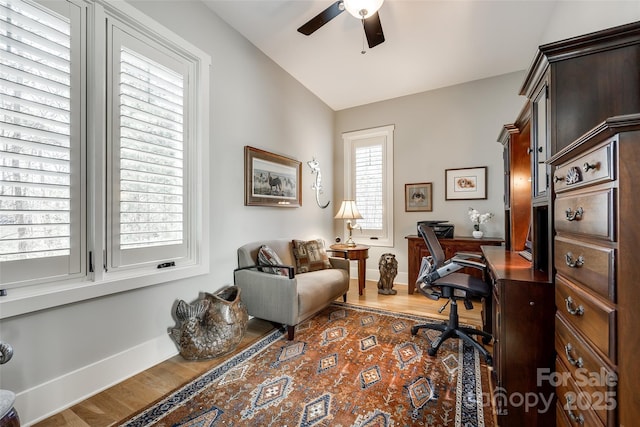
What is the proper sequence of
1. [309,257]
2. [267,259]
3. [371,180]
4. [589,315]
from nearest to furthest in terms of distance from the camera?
[589,315], [267,259], [309,257], [371,180]

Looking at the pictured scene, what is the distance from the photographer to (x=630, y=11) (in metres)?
1.37

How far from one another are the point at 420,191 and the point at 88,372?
4.13 metres

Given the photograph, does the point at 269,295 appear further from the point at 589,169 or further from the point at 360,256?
the point at 589,169

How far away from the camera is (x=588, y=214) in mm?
845

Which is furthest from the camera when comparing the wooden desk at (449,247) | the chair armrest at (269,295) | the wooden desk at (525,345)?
the wooden desk at (449,247)

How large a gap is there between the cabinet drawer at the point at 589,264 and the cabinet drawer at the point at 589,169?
20 centimetres

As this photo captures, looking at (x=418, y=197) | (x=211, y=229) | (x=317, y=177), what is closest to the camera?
(x=211, y=229)

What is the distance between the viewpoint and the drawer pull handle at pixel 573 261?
89cm

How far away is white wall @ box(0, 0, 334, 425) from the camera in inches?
58.5

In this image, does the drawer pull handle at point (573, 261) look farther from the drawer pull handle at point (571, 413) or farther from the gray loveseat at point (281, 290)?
the gray loveseat at point (281, 290)

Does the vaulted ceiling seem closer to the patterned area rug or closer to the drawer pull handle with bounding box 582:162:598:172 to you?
the drawer pull handle with bounding box 582:162:598:172

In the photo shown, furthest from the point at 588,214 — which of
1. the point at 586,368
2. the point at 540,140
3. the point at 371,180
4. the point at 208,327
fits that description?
the point at 371,180

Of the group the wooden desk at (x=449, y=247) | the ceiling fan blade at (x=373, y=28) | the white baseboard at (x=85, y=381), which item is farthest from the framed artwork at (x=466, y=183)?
the white baseboard at (x=85, y=381)

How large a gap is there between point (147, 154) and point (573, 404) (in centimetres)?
271
